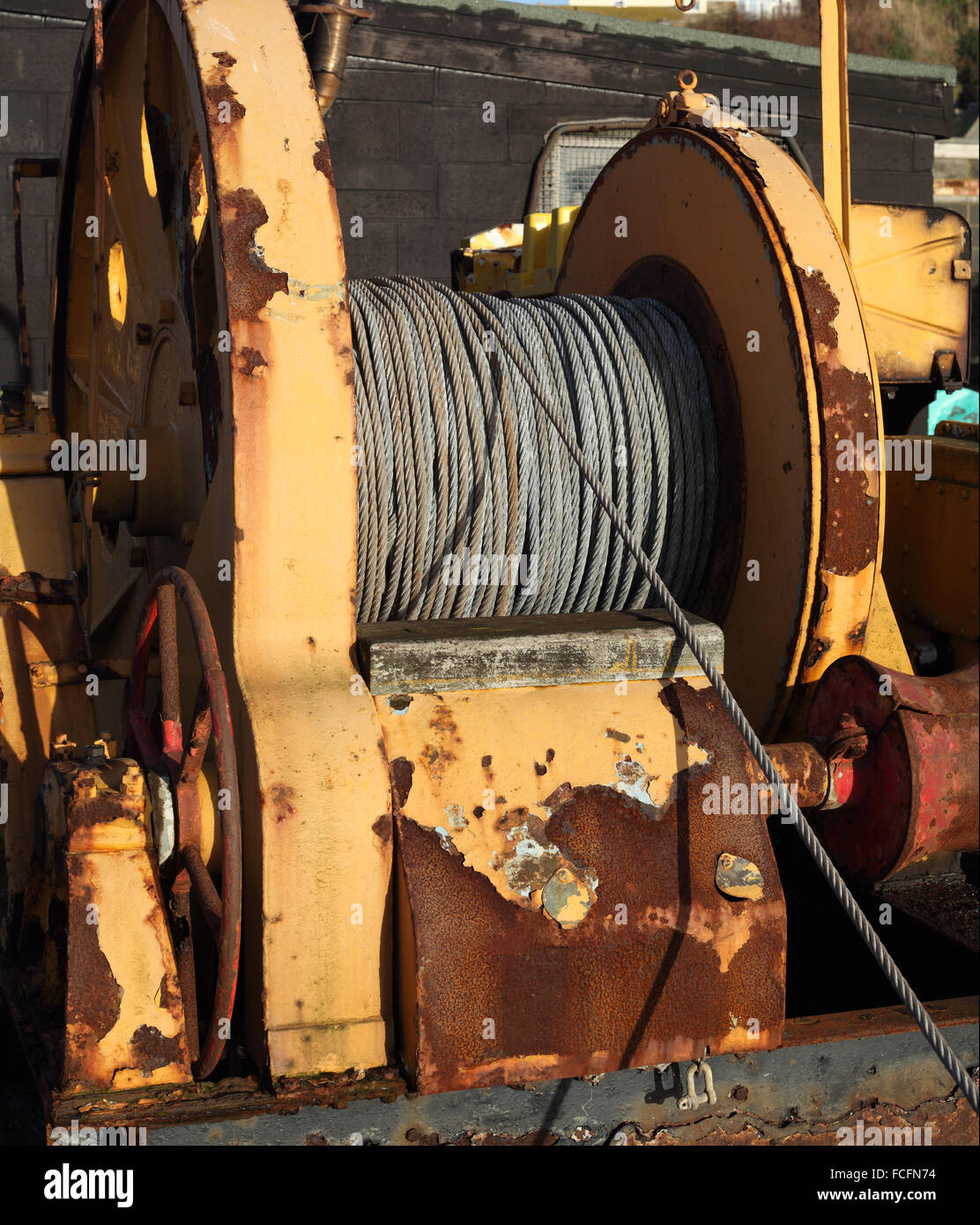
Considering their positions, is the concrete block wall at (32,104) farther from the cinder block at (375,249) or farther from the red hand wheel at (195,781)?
the red hand wheel at (195,781)

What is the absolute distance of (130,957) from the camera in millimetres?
2246

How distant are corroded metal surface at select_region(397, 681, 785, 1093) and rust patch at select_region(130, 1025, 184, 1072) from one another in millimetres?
399

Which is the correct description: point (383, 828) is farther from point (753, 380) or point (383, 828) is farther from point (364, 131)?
point (364, 131)

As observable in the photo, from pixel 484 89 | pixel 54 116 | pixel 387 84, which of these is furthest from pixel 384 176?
pixel 54 116

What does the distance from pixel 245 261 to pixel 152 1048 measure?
4.55 ft

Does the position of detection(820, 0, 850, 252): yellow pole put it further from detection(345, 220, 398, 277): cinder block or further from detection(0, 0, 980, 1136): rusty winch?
detection(345, 220, 398, 277): cinder block

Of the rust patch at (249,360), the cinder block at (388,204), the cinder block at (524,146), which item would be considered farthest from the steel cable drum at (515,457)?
the cinder block at (524,146)

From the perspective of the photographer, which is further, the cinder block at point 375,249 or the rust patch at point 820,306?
the cinder block at point 375,249

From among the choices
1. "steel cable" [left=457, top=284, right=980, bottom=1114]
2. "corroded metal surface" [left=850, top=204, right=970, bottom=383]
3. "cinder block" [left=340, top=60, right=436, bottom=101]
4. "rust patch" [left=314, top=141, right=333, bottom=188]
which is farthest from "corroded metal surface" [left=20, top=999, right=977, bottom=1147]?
"cinder block" [left=340, top=60, right=436, bottom=101]

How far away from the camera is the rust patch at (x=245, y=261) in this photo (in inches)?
93.6

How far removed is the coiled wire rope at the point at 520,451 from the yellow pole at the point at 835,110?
0.68 metres

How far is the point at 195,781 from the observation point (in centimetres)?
234

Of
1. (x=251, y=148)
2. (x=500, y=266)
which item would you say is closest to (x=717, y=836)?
(x=251, y=148)
